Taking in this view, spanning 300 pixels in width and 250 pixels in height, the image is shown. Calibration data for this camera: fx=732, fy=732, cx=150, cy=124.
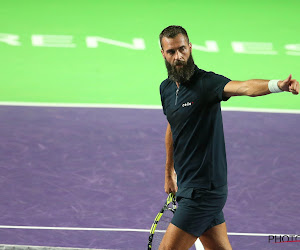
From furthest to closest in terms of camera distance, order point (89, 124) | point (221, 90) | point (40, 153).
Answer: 1. point (89, 124)
2. point (40, 153)
3. point (221, 90)

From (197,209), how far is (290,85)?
5.47ft

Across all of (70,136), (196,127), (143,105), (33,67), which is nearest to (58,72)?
(33,67)

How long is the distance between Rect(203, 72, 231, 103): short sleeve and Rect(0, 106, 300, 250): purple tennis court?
9.20 feet

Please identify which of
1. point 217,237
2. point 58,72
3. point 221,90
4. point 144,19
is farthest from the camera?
point 144,19

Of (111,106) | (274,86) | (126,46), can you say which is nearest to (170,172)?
(274,86)

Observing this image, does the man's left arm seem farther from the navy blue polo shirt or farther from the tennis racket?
the tennis racket

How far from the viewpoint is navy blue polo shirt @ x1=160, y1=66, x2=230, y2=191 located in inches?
249

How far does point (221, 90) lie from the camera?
6098 millimetres

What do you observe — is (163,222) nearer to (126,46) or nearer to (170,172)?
(170,172)

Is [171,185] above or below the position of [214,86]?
below

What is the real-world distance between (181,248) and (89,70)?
9.19 meters

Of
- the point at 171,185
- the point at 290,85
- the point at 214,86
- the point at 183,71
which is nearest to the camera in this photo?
the point at 290,85

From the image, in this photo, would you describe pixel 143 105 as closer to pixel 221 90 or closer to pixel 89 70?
pixel 89 70

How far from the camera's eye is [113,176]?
34.4ft
